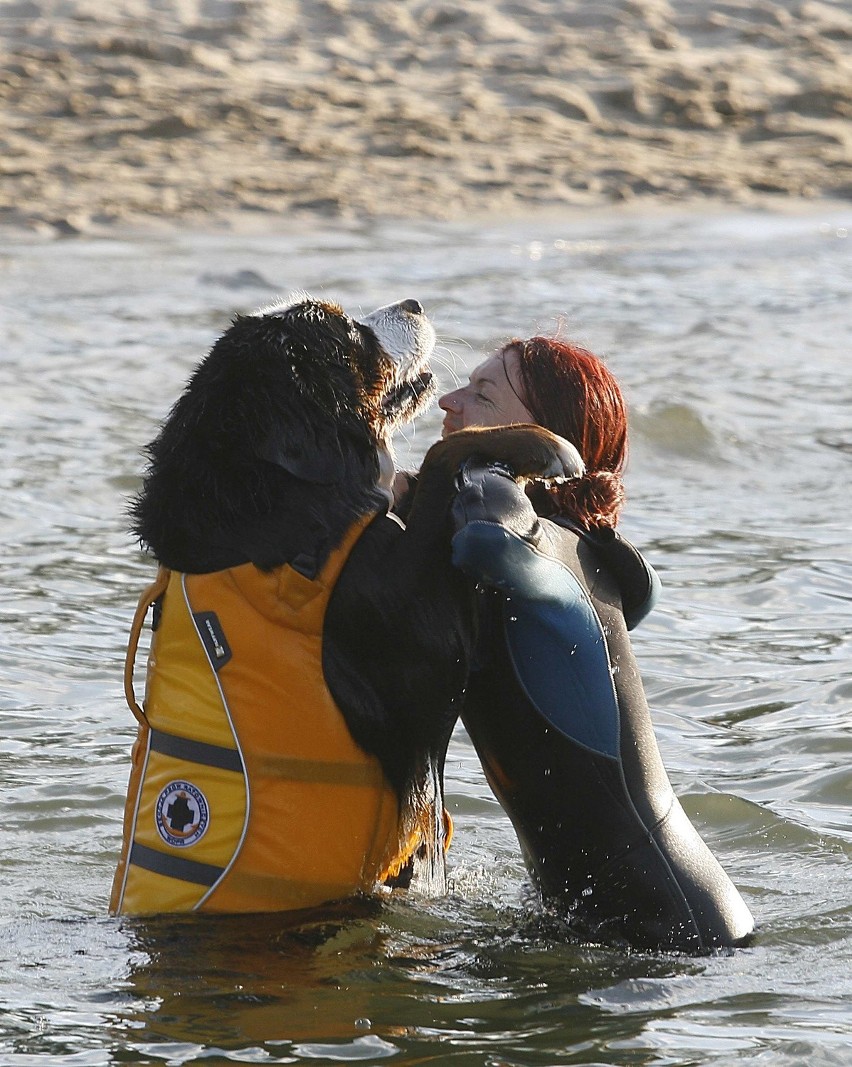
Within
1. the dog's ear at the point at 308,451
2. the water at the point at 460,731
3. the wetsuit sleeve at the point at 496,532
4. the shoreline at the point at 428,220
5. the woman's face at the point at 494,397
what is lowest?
the water at the point at 460,731

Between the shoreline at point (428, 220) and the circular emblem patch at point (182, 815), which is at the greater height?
the shoreline at point (428, 220)

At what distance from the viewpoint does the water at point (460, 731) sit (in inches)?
141

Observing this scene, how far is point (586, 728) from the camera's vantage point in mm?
3752

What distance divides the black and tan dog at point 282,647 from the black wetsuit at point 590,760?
144 mm

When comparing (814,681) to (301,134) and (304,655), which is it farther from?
(301,134)

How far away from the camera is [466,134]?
15789mm

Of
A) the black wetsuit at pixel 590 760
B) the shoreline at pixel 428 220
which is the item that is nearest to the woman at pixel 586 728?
the black wetsuit at pixel 590 760

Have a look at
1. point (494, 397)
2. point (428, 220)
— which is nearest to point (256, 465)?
point (494, 397)

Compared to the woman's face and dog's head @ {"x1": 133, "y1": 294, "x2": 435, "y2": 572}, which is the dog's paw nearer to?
dog's head @ {"x1": 133, "y1": 294, "x2": 435, "y2": 572}

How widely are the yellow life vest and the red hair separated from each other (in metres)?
0.56

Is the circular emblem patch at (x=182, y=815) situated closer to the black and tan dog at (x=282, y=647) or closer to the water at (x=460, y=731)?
the black and tan dog at (x=282, y=647)

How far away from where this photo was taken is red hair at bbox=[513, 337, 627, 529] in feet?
13.0

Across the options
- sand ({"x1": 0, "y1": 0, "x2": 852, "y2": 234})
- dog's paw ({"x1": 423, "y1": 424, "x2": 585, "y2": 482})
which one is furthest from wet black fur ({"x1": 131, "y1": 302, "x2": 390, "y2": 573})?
sand ({"x1": 0, "y1": 0, "x2": 852, "y2": 234})

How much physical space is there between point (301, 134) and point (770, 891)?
38.9ft
